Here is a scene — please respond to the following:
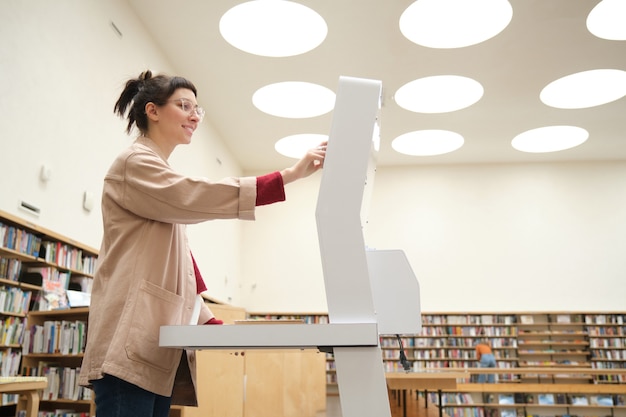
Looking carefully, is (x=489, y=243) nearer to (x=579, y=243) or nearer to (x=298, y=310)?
(x=579, y=243)

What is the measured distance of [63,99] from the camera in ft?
16.6

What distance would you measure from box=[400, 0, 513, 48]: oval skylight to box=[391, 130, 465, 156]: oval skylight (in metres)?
3.27

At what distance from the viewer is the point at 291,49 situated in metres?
7.54

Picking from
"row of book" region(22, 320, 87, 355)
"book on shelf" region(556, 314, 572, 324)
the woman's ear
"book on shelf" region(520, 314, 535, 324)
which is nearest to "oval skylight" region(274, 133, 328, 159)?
"book on shelf" region(520, 314, 535, 324)

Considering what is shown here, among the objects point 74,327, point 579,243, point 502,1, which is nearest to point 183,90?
point 74,327

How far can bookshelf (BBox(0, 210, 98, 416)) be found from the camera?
12.7 feet

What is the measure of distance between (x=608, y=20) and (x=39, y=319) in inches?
294

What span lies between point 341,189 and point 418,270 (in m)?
10.6

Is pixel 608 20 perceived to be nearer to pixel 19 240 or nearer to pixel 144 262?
pixel 19 240

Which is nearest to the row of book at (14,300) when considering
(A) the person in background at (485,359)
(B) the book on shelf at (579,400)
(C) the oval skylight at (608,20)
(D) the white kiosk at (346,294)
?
(D) the white kiosk at (346,294)

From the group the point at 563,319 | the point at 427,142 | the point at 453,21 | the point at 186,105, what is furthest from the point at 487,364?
the point at 186,105

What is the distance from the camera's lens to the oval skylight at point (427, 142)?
10672 mm

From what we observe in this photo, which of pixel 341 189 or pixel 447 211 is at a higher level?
pixel 447 211

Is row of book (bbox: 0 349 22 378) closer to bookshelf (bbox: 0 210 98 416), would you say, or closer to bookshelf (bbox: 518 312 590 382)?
bookshelf (bbox: 0 210 98 416)
